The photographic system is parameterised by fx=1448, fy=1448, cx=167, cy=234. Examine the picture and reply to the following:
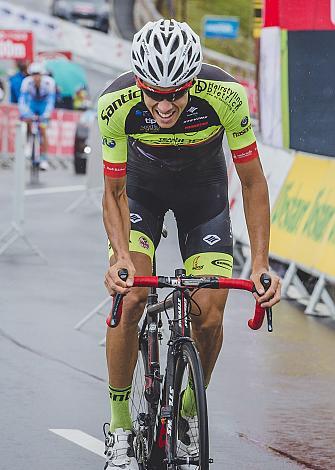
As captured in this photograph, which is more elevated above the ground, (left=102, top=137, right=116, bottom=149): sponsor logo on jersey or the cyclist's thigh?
(left=102, top=137, right=116, bottom=149): sponsor logo on jersey

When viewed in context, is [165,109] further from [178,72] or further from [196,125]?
[196,125]

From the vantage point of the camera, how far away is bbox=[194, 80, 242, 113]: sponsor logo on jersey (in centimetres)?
633

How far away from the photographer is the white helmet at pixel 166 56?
19.2ft

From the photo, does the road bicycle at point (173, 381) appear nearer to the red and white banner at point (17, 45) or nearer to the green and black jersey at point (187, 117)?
the green and black jersey at point (187, 117)

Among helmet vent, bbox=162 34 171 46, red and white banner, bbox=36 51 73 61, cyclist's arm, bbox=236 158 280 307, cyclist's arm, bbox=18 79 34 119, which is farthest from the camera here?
red and white banner, bbox=36 51 73 61

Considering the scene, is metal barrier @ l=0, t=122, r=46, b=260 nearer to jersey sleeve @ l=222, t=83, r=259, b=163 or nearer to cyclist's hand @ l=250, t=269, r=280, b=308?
jersey sleeve @ l=222, t=83, r=259, b=163

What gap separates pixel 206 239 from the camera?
666 centimetres

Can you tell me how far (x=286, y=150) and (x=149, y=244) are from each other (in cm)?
786

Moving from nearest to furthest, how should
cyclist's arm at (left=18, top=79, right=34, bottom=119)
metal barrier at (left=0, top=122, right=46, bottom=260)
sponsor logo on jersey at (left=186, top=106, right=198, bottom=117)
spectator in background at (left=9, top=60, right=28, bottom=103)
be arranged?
sponsor logo on jersey at (left=186, top=106, right=198, bottom=117)
metal barrier at (left=0, top=122, right=46, bottom=260)
cyclist's arm at (left=18, top=79, right=34, bottom=119)
spectator in background at (left=9, top=60, right=28, bottom=103)

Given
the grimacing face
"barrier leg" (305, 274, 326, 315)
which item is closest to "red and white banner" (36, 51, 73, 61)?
"barrier leg" (305, 274, 326, 315)

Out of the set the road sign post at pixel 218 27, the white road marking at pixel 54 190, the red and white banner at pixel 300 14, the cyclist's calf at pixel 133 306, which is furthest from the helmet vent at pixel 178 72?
the road sign post at pixel 218 27

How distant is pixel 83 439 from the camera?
25.3ft

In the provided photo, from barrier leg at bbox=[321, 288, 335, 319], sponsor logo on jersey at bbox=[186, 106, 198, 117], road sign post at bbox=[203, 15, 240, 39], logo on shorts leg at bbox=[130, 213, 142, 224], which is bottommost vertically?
barrier leg at bbox=[321, 288, 335, 319]

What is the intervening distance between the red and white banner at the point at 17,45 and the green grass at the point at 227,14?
2370 centimetres
